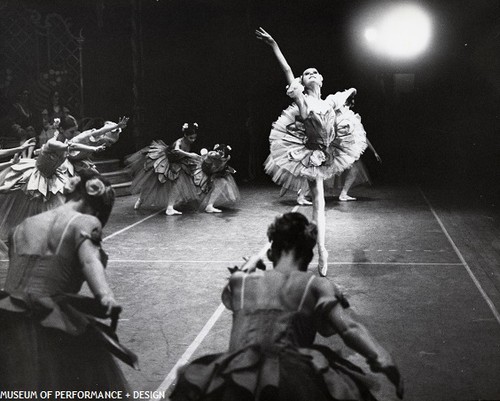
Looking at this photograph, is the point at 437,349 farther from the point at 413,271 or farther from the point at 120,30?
the point at 120,30

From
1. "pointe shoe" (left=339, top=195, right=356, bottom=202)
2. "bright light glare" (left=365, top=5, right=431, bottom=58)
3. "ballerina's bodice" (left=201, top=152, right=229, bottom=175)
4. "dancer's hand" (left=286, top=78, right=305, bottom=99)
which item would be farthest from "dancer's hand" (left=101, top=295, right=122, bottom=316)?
"bright light glare" (left=365, top=5, right=431, bottom=58)

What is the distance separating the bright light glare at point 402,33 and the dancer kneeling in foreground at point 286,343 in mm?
14377

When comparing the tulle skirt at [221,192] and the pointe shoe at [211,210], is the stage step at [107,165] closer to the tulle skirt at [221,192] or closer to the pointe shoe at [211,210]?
the tulle skirt at [221,192]

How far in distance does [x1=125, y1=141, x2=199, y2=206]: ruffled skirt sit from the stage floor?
25 cm

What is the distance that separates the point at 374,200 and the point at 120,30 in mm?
7321

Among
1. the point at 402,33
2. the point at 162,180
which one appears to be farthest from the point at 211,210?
the point at 402,33

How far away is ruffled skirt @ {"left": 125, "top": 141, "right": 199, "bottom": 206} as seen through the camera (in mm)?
11664

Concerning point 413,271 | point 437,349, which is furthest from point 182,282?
point 437,349

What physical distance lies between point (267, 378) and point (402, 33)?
15568mm

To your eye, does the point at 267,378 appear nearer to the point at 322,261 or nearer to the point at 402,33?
the point at 322,261

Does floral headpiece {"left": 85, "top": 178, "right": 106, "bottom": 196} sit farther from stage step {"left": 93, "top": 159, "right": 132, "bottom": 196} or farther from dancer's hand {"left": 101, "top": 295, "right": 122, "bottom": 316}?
stage step {"left": 93, "top": 159, "right": 132, "bottom": 196}

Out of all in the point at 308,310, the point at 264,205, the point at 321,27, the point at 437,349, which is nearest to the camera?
the point at 308,310

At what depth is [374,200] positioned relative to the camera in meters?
12.7

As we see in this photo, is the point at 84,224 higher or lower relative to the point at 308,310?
higher
